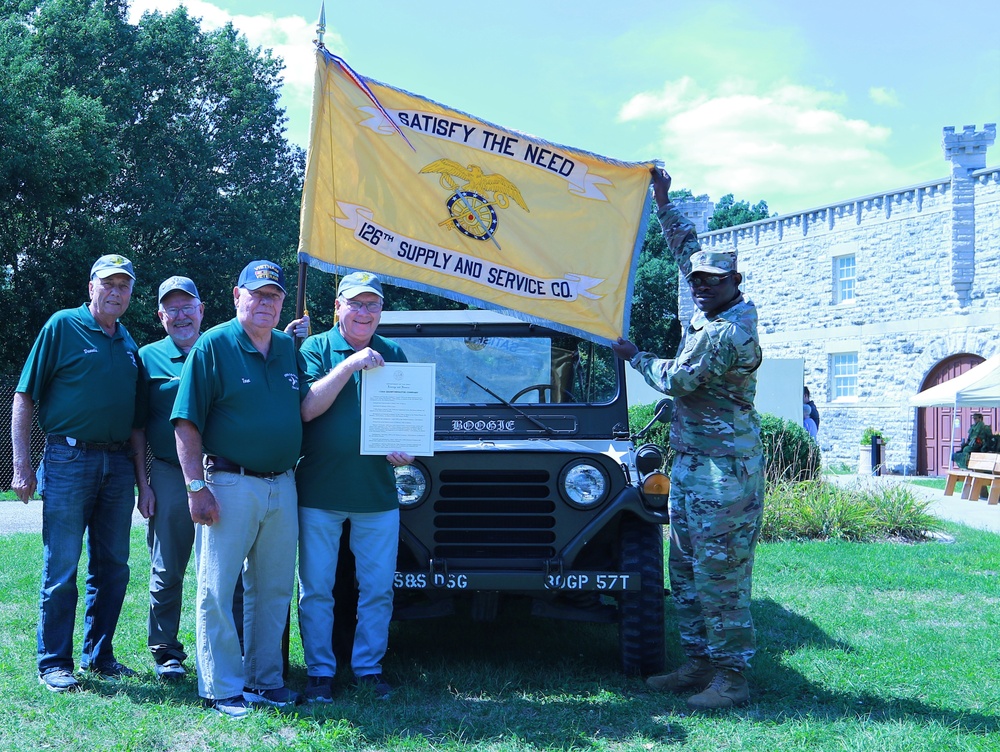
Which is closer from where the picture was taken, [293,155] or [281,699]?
[281,699]

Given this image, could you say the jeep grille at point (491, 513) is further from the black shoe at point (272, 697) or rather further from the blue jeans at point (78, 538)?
the blue jeans at point (78, 538)

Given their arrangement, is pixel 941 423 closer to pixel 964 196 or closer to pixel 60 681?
pixel 964 196

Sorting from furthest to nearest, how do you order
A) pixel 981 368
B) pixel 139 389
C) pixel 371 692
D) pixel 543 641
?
pixel 981 368 → pixel 543 641 → pixel 139 389 → pixel 371 692

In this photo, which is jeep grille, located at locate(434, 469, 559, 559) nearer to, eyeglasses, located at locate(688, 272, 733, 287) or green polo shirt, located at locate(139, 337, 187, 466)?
eyeglasses, located at locate(688, 272, 733, 287)

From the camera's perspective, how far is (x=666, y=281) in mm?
38031

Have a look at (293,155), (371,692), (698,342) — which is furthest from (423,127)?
(293,155)

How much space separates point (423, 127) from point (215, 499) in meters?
2.46

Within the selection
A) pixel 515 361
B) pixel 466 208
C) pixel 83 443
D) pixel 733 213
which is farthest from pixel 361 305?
pixel 733 213

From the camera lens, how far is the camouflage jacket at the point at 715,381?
4340mm

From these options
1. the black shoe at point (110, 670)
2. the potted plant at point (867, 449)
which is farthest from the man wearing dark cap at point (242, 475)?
the potted plant at point (867, 449)

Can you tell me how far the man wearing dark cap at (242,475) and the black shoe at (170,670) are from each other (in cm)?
59

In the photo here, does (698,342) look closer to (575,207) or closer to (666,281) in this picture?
(575,207)

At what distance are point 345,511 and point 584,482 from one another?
1265 millimetres

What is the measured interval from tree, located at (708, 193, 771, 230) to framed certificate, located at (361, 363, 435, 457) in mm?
50072
